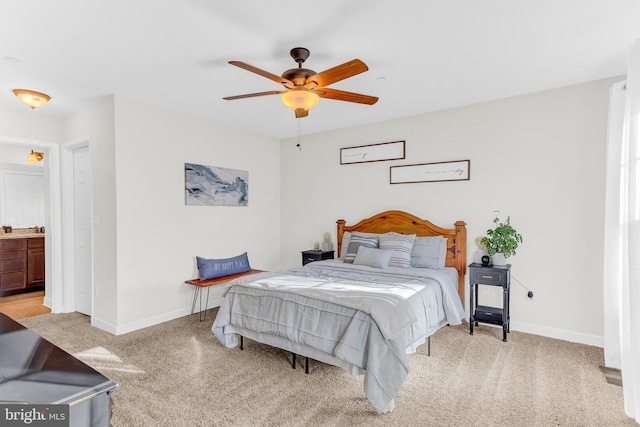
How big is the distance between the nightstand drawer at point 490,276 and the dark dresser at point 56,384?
11.6ft

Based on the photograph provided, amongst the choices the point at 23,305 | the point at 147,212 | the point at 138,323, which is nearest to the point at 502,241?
the point at 147,212

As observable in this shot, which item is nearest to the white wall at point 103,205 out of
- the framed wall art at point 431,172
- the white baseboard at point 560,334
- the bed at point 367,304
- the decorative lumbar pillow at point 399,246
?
the bed at point 367,304

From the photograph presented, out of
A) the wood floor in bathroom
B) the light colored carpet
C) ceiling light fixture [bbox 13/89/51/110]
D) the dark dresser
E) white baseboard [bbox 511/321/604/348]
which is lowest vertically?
the wood floor in bathroom

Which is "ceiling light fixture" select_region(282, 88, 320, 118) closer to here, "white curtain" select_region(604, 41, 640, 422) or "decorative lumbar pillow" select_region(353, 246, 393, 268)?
"decorative lumbar pillow" select_region(353, 246, 393, 268)

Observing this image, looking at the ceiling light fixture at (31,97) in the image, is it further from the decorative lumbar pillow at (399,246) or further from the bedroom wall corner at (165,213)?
the decorative lumbar pillow at (399,246)

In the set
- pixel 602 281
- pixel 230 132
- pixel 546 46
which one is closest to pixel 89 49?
pixel 230 132

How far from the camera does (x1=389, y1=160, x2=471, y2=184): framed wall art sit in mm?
4145

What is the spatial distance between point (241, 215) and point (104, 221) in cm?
182

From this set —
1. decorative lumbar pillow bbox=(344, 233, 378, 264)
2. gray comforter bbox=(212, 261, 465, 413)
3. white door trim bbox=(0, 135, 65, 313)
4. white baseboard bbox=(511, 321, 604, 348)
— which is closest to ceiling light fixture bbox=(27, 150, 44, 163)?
white door trim bbox=(0, 135, 65, 313)

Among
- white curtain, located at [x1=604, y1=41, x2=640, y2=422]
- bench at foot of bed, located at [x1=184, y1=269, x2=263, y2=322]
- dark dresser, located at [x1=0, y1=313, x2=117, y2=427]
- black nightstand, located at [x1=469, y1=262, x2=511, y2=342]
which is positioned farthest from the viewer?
bench at foot of bed, located at [x1=184, y1=269, x2=263, y2=322]

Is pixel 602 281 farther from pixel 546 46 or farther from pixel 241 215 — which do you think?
pixel 241 215

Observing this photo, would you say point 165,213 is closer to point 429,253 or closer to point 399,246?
point 399,246

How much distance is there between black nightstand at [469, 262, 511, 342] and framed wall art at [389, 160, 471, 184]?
1088 mm

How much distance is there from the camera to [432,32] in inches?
96.9
